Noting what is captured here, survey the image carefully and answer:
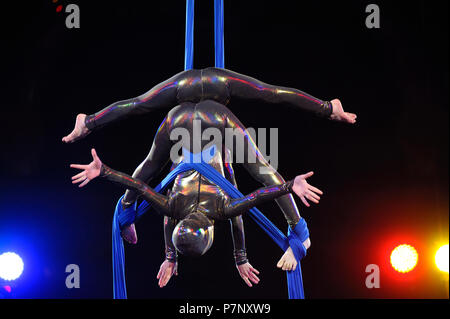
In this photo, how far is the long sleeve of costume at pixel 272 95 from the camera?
121 inches

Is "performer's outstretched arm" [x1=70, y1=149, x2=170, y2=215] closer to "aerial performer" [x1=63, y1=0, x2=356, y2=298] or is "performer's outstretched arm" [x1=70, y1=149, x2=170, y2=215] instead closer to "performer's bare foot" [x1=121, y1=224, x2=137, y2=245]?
"aerial performer" [x1=63, y1=0, x2=356, y2=298]

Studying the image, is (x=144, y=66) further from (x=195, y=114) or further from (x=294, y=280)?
(x=294, y=280)

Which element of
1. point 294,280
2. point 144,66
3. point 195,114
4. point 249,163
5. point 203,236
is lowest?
point 294,280

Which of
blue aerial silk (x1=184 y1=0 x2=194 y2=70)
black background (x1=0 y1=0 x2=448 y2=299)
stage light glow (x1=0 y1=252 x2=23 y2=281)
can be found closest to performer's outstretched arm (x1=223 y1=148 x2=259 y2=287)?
blue aerial silk (x1=184 y1=0 x2=194 y2=70)

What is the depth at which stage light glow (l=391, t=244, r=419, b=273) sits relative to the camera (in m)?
4.02

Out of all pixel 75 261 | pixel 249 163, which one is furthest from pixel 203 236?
pixel 75 261

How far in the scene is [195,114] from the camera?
3041 mm

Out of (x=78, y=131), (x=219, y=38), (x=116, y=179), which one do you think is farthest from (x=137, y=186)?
(x=219, y=38)

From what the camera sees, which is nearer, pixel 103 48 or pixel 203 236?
pixel 203 236

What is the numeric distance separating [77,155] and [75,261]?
799mm

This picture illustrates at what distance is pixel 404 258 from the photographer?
404cm

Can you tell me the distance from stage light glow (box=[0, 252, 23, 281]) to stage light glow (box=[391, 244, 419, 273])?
278 centimetres

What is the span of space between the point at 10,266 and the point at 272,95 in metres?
2.41

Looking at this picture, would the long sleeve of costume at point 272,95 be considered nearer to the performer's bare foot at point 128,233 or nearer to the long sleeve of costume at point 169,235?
the long sleeve of costume at point 169,235
